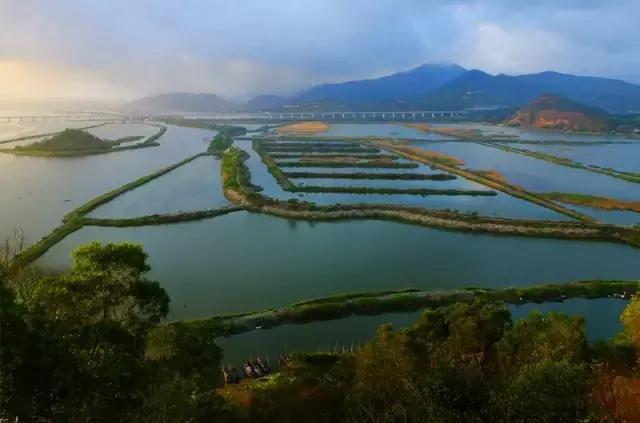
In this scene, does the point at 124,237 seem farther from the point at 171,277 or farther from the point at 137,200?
the point at 137,200

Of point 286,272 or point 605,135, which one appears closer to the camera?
point 286,272

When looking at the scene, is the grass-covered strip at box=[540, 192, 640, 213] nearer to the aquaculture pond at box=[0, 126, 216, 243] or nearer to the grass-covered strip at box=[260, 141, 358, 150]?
the grass-covered strip at box=[260, 141, 358, 150]

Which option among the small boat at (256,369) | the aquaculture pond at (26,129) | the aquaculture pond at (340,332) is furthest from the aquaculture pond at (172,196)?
the aquaculture pond at (26,129)

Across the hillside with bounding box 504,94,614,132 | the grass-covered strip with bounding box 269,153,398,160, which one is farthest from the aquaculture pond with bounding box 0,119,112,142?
the hillside with bounding box 504,94,614,132

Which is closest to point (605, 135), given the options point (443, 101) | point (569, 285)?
point (569, 285)

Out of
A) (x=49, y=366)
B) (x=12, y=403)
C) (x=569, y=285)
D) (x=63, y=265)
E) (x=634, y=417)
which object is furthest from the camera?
(x=63, y=265)

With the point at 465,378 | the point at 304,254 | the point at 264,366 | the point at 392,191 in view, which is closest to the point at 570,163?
the point at 392,191

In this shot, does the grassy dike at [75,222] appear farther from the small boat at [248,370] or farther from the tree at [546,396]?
the tree at [546,396]
